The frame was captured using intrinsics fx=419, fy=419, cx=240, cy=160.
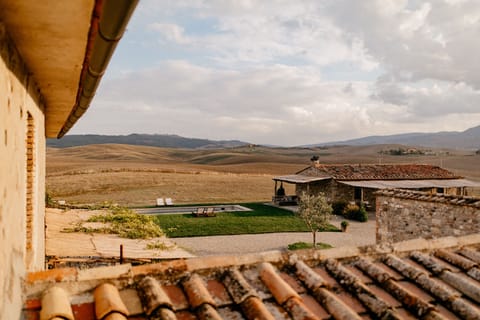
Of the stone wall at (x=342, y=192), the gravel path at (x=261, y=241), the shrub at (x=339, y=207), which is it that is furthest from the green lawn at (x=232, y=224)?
the stone wall at (x=342, y=192)

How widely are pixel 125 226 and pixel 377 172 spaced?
29.1 meters

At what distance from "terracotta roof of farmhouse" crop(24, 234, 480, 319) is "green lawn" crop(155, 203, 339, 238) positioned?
1931 centimetres

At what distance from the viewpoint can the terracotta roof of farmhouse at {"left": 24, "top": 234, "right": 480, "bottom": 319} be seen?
286cm

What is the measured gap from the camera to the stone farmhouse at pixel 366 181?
111 ft

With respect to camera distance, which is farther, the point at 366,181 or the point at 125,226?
the point at 366,181

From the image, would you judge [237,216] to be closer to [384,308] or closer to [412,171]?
[412,171]

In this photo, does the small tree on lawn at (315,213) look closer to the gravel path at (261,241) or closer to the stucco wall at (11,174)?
the gravel path at (261,241)

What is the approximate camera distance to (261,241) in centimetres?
2228

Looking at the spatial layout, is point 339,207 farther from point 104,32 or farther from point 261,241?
point 104,32

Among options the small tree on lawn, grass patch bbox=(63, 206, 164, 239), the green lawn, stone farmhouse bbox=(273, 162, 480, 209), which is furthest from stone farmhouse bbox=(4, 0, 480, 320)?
stone farmhouse bbox=(273, 162, 480, 209)

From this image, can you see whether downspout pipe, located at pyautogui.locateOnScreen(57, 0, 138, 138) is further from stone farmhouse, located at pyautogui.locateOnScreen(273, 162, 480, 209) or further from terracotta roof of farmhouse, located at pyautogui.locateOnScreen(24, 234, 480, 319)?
stone farmhouse, located at pyautogui.locateOnScreen(273, 162, 480, 209)

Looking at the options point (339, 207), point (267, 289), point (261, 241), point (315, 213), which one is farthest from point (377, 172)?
point (267, 289)

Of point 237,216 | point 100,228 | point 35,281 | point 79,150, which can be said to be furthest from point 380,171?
point 79,150

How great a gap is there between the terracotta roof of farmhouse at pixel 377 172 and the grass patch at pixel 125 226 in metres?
24.5
